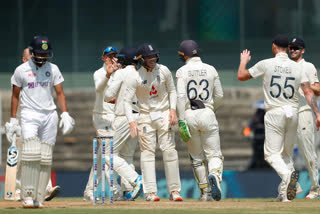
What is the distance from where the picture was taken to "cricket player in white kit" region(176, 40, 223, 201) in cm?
1169

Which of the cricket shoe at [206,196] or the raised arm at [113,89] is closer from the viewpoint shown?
the cricket shoe at [206,196]

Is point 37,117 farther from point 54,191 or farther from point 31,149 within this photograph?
point 54,191

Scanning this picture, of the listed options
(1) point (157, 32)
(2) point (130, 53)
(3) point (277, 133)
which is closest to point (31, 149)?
(2) point (130, 53)

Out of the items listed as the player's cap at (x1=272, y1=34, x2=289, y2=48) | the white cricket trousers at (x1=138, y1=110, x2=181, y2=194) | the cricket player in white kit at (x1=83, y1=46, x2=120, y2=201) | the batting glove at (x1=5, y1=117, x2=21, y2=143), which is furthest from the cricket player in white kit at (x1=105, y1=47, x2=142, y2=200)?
the player's cap at (x1=272, y1=34, x2=289, y2=48)

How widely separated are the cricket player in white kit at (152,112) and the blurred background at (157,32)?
8.31m

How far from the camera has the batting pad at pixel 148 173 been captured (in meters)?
11.6

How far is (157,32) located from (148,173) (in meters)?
8.97

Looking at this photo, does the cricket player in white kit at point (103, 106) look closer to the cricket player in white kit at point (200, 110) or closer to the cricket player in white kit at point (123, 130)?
the cricket player in white kit at point (123, 130)

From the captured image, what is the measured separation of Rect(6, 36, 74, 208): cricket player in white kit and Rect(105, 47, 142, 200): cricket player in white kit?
1659 mm

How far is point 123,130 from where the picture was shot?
12359 mm

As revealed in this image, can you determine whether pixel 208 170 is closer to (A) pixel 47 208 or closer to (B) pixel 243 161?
(A) pixel 47 208

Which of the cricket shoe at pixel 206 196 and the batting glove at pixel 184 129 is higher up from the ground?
the batting glove at pixel 184 129

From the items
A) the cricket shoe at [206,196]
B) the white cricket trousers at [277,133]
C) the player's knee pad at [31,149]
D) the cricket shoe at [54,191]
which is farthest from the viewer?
the cricket shoe at [206,196]

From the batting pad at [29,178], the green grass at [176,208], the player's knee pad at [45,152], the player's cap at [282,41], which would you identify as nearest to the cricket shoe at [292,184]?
the green grass at [176,208]
